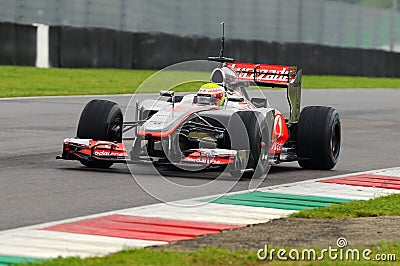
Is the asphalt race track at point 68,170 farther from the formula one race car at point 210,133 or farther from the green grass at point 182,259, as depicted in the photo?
the green grass at point 182,259

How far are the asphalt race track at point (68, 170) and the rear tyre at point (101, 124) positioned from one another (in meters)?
0.36

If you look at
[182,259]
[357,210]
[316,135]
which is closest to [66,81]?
[316,135]

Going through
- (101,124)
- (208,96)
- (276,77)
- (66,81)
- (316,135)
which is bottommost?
(66,81)

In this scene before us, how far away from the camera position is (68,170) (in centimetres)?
1156

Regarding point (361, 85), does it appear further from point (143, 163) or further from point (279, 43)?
point (143, 163)

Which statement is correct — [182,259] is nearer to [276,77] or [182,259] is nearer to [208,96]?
[208,96]

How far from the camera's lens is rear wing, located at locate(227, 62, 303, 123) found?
1283 centimetres

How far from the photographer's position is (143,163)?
11117mm

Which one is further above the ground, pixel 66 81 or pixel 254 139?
pixel 254 139

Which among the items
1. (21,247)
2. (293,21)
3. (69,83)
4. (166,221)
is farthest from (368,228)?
(293,21)

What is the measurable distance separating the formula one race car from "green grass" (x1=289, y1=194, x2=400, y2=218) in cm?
159

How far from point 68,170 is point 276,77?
286cm

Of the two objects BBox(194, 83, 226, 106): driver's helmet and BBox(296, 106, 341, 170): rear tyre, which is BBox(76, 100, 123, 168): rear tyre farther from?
BBox(296, 106, 341, 170): rear tyre

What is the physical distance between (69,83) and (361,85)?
1468 centimetres
